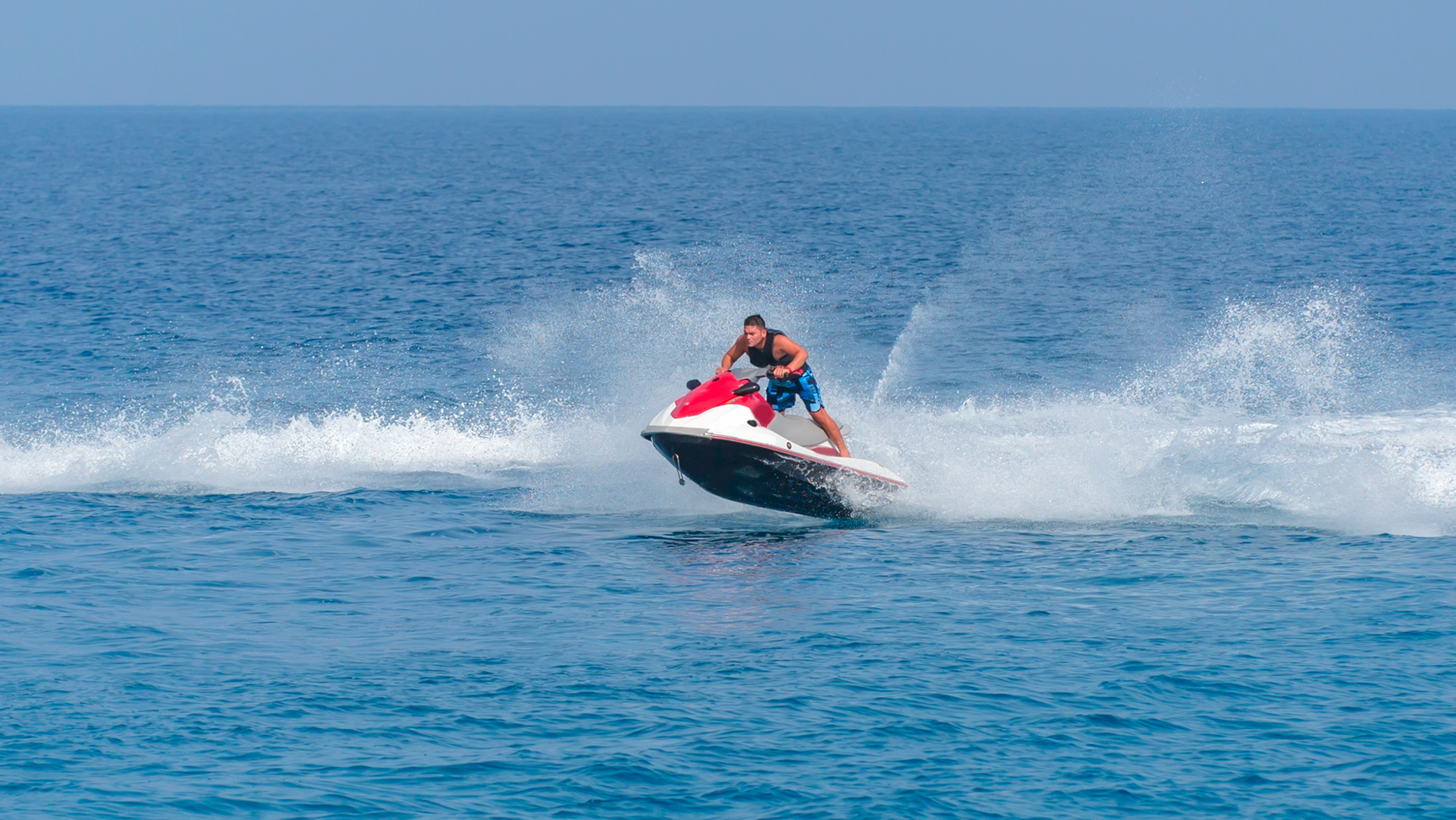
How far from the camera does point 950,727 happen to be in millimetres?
10555

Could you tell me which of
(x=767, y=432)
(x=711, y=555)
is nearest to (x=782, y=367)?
(x=767, y=432)

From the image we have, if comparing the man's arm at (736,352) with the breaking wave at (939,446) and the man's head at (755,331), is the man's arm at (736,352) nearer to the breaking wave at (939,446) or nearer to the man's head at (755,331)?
the man's head at (755,331)

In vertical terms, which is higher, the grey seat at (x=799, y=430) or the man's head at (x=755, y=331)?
the man's head at (x=755, y=331)

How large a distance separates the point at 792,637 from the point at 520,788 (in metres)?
3.66

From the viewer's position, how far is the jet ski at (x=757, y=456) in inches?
625

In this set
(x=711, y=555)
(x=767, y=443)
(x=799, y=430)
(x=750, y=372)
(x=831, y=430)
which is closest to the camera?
(x=711, y=555)

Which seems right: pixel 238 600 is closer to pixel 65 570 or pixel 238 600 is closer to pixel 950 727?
pixel 65 570

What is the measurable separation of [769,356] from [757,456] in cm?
119

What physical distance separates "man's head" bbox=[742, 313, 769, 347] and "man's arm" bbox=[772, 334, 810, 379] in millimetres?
246

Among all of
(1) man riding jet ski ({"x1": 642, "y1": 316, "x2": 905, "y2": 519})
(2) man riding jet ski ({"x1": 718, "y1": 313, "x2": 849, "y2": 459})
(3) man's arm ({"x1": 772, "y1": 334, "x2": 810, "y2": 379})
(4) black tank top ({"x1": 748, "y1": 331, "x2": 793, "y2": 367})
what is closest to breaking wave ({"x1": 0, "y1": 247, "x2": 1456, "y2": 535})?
(1) man riding jet ski ({"x1": 642, "y1": 316, "x2": 905, "y2": 519})

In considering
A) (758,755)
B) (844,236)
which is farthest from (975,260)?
(758,755)

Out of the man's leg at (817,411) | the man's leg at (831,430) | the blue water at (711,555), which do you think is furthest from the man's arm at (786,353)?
the blue water at (711,555)

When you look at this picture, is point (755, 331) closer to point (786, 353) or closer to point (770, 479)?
point (786, 353)

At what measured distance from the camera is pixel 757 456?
631 inches
